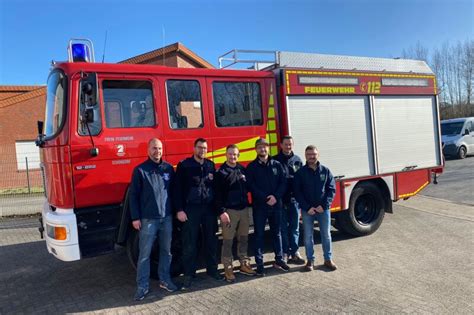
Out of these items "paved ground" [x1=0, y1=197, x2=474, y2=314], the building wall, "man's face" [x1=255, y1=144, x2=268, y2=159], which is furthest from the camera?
the building wall

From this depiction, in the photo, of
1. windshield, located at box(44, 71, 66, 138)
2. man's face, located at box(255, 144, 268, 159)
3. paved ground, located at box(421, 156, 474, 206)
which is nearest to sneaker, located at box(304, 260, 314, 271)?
man's face, located at box(255, 144, 268, 159)

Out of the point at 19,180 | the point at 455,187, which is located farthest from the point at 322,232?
the point at 19,180

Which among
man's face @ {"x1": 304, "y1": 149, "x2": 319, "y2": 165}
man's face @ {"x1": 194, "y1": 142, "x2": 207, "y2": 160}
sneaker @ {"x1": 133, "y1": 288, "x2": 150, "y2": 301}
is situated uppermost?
man's face @ {"x1": 194, "y1": 142, "x2": 207, "y2": 160}

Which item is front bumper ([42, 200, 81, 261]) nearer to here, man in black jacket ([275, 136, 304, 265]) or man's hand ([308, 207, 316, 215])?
man in black jacket ([275, 136, 304, 265])

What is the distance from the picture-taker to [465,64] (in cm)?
3997

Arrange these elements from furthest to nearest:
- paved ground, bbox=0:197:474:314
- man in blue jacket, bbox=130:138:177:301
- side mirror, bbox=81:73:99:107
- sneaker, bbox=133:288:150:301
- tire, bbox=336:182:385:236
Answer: tire, bbox=336:182:385:236, sneaker, bbox=133:288:150:301, man in blue jacket, bbox=130:138:177:301, side mirror, bbox=81:73:99:107, paved ground, bbox=0:197:474:314

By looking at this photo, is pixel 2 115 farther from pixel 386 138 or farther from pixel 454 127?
pixel 454 127

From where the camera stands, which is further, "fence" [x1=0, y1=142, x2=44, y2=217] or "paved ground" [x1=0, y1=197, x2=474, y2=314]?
"fence" [x1=0, y1=142, x2=44, y2=217]

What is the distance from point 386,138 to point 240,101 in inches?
119

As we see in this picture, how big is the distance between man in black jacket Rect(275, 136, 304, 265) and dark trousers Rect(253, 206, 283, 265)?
14 cm

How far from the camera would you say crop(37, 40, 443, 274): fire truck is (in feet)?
14.8

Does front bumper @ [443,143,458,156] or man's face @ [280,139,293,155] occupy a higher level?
man's face @ [280,139,293,155]

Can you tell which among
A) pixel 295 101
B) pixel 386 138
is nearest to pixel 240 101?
pixel 295 101

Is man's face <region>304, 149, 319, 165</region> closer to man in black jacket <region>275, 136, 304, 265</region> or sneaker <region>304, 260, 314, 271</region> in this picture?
man in black jacket <region>275, 136, 304, 265</region>
